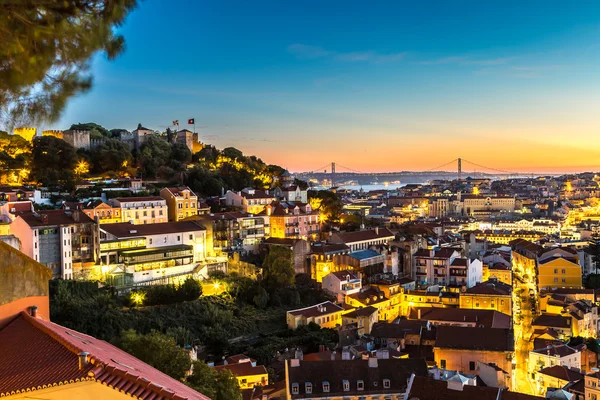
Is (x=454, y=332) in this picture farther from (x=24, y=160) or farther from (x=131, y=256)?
(x=24, y=160)

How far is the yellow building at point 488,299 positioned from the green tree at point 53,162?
23.0m

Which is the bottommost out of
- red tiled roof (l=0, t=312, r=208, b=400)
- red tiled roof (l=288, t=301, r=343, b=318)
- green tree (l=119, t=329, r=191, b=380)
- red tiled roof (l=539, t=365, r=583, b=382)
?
red tiled roof (l=539, t=365, r=583, b=382)

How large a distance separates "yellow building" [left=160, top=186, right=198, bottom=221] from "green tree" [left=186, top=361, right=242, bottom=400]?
20476mm

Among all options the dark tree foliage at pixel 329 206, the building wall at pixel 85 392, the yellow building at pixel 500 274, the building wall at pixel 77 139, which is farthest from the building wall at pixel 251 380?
the building wall at pixel 77 139

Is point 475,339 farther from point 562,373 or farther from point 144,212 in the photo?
point 144,212

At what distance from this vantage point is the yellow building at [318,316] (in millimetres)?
23672

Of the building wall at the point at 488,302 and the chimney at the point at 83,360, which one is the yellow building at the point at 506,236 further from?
the chimney at the point at 83,360

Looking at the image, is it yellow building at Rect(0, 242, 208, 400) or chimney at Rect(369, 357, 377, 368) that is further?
chimney at Rect(369, 357, 377, 368)

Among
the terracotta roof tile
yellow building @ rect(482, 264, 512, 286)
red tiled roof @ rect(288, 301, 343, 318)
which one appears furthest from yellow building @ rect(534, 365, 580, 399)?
yellow building @ rect(482, 264, 512, 286)

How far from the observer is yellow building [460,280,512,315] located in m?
26.7

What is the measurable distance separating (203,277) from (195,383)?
49.5 feet

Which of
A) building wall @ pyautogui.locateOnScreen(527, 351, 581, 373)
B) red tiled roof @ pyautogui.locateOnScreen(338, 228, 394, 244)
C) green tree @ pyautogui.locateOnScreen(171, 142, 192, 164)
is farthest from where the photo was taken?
green tree @ pyautogui.locateOnScreen(171, 142, 192, 164)

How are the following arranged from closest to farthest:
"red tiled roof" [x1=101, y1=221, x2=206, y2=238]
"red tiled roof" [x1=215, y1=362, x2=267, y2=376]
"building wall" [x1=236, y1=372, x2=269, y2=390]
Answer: "building wall" [x1=236, y1=372, x2=269, y2=390], "red tiled roof" [x1=215, y1=362, x2=267, y2=376], "red tiled roof" [x1=101, y1=221, x2=206, y2=238]

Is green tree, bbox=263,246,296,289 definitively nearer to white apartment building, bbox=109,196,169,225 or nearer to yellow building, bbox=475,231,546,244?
white apartment building, bbox=109,196,169,225
